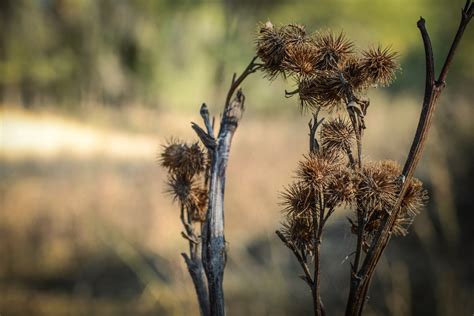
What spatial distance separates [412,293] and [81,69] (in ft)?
7.13

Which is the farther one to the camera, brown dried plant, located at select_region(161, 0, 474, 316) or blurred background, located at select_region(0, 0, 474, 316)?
blurred background, located at select_region(0, 0, 474, 316)

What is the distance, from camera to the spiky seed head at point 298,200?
515 millimetres

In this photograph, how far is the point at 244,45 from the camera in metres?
4.18

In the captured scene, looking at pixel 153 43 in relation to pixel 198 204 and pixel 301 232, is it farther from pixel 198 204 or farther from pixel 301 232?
pixel 301 232

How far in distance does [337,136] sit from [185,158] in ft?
0.52

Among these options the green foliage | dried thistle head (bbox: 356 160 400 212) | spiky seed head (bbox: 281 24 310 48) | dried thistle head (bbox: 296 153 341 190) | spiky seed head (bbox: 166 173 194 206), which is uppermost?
the green foliage

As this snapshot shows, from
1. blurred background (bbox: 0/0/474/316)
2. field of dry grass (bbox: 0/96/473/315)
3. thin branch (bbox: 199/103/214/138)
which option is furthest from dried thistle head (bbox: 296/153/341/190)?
field of dry grass (bbox: 0/96/473/315)

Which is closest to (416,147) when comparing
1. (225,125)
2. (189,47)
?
(225,125)

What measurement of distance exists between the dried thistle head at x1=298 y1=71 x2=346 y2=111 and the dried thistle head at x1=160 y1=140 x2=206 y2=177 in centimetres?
12

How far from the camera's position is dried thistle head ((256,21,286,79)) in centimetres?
55

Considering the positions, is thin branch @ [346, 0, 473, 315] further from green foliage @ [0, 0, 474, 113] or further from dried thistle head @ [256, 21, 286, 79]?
green foliage @ [0, 0, 474, 113]

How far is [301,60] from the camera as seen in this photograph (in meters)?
0.52

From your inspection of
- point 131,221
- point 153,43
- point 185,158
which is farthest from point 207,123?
point 153,43

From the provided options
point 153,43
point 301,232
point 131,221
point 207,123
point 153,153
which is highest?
point 153,43
